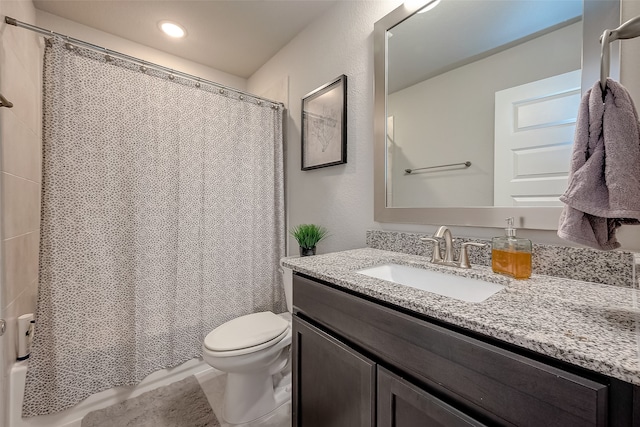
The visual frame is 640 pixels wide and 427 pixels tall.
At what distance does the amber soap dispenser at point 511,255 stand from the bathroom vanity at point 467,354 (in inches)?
1.7

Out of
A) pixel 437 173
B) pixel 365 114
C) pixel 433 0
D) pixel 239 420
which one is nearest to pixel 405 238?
pixel 437 173

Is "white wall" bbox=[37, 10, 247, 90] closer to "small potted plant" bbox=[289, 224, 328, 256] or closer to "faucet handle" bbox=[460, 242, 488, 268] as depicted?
"small potted plant" bbox=[289, 224, 328, 256]

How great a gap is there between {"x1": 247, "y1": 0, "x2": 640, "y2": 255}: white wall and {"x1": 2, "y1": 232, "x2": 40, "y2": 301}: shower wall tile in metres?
1.50

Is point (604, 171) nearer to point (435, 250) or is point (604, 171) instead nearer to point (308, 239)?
→ point (435, 250)

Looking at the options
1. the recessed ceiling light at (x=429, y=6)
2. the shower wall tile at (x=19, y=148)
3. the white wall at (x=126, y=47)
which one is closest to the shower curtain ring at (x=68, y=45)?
the shower wall tile at (x=19, y=148)

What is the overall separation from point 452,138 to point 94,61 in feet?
6.00

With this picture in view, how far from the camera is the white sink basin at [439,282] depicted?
845 mm

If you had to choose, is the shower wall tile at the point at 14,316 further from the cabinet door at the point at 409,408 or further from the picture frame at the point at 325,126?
the picture frame at the point at 325,126

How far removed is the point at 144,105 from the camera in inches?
59.1

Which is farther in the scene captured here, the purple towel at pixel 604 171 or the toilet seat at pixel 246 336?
the toilet seat at pixel 246 336

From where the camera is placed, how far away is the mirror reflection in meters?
0.85

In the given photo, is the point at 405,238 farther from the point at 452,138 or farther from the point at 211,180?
the point at 211,180

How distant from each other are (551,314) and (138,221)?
1.77 metres

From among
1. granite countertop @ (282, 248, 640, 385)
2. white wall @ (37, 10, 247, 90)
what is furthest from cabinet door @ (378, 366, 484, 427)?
white wall @ (37, 10, 247, 90)
